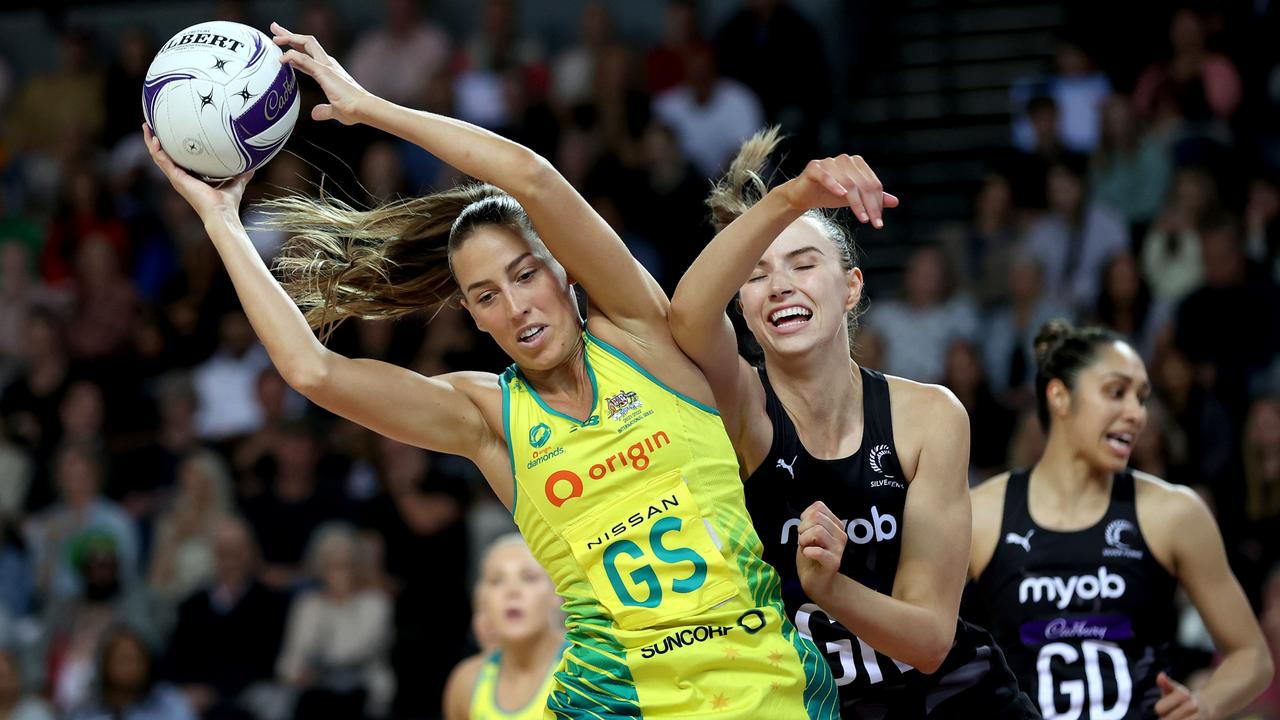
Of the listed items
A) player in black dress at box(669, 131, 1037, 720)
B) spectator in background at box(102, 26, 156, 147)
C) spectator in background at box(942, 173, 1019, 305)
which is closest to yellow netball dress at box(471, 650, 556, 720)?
player in black dress at box(669, 131, 1037, 720)

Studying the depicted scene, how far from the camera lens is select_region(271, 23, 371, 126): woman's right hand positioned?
352 cm

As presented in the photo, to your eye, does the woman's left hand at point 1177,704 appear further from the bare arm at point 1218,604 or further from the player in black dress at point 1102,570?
the bare arm at point 1218,604

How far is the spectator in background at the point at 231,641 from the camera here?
352 inches

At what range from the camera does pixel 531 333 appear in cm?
358

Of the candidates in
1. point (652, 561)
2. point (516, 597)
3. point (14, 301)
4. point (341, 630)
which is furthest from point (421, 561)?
point (652, 561)

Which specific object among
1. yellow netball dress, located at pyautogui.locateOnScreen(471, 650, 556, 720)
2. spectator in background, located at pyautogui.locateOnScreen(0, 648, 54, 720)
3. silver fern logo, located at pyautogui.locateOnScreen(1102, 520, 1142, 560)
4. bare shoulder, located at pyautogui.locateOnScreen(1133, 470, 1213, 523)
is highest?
bare shoulder, located at pyautogui.locateOnScreen(1133, 470, 1213, 523)

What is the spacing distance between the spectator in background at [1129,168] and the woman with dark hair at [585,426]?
6.42 m

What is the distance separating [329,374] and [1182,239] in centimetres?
657

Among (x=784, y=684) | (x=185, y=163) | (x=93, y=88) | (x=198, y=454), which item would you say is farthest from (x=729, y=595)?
(x=93, y=88)

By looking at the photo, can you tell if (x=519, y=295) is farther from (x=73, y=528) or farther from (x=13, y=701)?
(x=73, y=528)

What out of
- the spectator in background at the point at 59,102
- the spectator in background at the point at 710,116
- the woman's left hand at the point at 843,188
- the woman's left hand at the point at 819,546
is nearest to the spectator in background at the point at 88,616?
the spectator in background at the point at 59,102

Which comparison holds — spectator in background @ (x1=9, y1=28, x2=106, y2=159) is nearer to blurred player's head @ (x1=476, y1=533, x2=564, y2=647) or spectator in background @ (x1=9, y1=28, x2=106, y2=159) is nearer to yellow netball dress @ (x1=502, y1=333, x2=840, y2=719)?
blurred player's head @ (x1=476, y1=533, x2=564, y2=647)

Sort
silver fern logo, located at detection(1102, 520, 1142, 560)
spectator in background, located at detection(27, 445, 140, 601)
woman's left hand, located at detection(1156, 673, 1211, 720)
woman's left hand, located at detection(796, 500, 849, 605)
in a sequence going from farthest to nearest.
→ 1. spectator in background, located at detection(27, 445, 140, 601)
2. silver fern logo, located at detection(1102, 520, 1142, 560)
3. woman's left hand, located at detection(1156, 673, 1211, 720)
4. woman's left hand, located at detection(796, 500, 849, 605)

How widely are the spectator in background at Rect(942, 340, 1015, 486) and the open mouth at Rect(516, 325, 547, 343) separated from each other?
520cm
